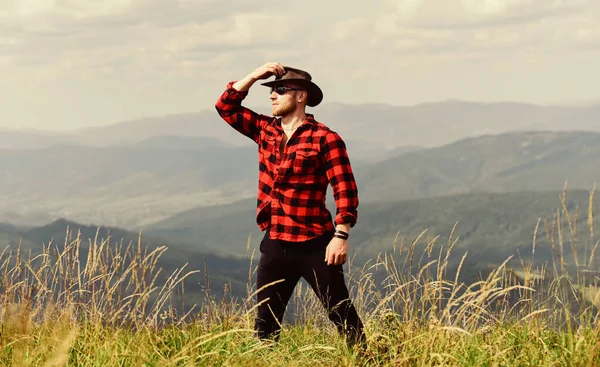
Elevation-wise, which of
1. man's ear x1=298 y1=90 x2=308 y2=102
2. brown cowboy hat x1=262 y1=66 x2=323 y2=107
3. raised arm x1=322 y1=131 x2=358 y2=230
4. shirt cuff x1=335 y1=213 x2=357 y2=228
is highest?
brown cowboy hat x1=262 y1=66 x2=323 y2=107

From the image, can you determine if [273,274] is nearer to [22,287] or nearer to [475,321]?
[475,321]

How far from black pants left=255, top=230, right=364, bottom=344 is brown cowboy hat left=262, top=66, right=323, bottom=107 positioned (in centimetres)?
103

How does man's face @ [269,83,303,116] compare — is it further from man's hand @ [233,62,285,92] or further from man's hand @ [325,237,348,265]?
man's hand @ [325,237,348,265]

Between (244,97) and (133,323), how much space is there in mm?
1826

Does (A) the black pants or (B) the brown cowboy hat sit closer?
(A) the black pants

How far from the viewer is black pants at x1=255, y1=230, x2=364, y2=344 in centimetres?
476

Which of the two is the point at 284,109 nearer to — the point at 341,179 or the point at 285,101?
the point at 285,101

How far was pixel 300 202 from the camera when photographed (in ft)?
15.9

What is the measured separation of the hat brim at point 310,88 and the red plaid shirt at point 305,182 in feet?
0.68

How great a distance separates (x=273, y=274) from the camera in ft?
16.4

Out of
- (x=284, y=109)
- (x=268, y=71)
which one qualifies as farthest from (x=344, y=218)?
(x=268, y=71)

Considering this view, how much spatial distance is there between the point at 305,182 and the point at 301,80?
2.39 ft

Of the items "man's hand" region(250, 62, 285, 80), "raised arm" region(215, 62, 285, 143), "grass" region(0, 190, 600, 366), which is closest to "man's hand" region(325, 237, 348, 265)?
"grass" region(0, 190, 600, 366)

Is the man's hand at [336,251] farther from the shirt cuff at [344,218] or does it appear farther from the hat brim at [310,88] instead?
the hat brim at [310,88]
